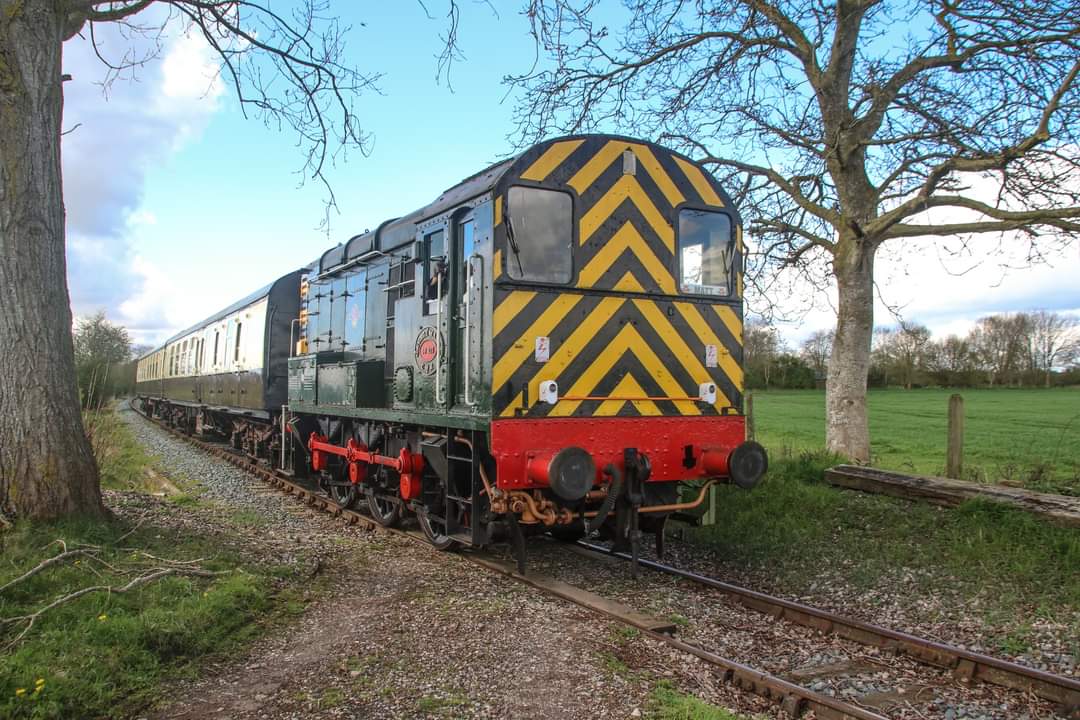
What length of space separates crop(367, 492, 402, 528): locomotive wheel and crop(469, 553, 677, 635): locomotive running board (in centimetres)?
158

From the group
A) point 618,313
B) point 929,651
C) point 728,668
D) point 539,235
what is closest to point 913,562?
point 929,651

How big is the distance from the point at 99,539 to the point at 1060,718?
6458mm

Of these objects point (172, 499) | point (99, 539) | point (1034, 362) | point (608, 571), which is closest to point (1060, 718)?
point (608, 571)

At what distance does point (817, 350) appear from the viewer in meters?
49.5

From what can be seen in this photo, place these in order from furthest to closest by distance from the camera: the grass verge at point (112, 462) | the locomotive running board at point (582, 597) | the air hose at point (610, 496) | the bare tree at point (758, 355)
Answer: the bare tree at point (758, 355)
the grass verge at point (112, 462)
the air hose at point (610, 496)
the locomotive running board at point (582, 597)

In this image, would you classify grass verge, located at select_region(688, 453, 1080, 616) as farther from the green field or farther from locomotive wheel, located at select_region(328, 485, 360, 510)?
locomotive wheel, located at select_region(328, 485, 360, 510)

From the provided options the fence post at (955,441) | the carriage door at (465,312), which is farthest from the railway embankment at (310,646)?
the fence post at (955,441)

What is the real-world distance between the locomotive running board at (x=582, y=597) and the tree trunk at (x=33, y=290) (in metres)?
3.41

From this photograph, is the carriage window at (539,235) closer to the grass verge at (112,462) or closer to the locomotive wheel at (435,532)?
the locomotive wheel at (435,532)

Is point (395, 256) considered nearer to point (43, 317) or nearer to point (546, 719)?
point (43, 317)

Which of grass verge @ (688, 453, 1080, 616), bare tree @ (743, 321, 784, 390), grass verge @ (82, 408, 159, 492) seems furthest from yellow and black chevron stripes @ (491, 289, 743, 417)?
bare tree @ (743, 321, 784, 390)

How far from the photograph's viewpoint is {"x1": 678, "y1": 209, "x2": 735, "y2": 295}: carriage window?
21.3ft

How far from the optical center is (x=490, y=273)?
222 inches

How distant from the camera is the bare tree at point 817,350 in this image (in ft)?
152
